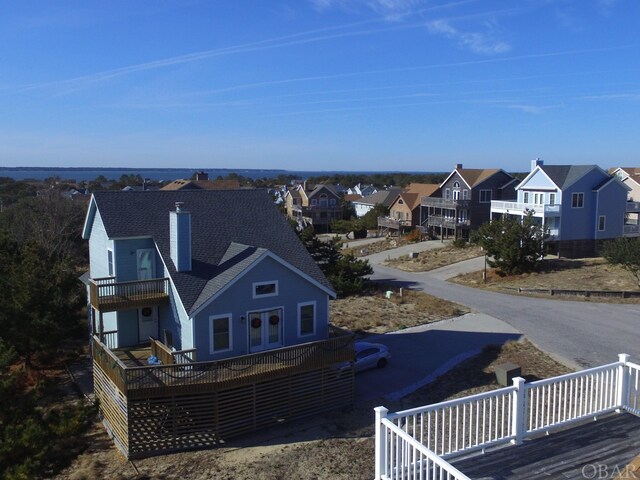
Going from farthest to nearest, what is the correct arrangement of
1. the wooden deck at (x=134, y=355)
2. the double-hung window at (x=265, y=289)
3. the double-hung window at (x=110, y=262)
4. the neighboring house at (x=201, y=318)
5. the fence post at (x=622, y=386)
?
the double-hung window at (x=110, y=262)
the double-hung window at (x=265, y=289)
the wooden deck at (x=134, y=355)
the neighboring house at (x=201, y=318)
the fence post at (x=622, y=386)

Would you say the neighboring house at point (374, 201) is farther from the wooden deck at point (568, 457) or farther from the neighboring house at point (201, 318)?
the wooden deck at point (568, 457)

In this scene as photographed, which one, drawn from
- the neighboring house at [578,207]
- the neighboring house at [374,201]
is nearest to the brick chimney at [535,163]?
the neighboring house at [578,207]

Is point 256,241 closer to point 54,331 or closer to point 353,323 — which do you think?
point 54,331

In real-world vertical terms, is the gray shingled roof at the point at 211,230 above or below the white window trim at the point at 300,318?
above

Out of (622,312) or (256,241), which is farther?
(622,312)

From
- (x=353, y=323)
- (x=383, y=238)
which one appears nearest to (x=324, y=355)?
(x=353, y=323)

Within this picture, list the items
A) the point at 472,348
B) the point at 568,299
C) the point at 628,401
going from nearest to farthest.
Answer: the point at 628,401 < the point at 472,348 < the point at 568,299
